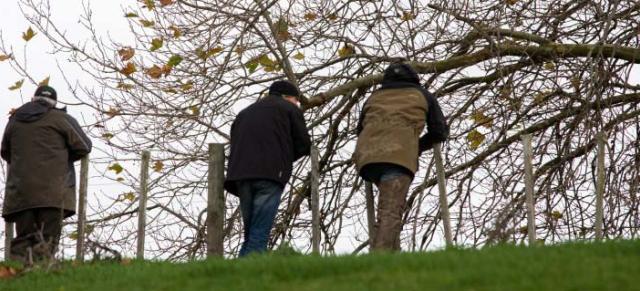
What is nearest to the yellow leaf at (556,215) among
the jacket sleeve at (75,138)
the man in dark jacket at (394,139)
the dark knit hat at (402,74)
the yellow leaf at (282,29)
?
the yellow leaf at (282,29)

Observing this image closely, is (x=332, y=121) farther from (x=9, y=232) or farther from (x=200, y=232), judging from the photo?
(x=9, y=232)

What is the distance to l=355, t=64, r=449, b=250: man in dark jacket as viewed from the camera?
10.2 m

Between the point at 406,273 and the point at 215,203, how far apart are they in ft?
12.5

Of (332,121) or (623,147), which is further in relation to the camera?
(332,121)

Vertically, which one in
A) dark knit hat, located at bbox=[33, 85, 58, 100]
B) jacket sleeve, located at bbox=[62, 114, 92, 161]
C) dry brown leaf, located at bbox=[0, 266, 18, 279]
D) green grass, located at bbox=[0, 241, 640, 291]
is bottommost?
green grass, located at bbox=[0, 241, 640, 291]

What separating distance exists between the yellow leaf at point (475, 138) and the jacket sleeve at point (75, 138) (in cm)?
451

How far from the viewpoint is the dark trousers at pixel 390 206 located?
10.2 metres

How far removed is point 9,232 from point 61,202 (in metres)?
1.60

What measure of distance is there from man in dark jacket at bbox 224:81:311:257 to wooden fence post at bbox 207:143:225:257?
65 centimetres

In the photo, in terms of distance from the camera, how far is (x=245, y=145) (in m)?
10.6

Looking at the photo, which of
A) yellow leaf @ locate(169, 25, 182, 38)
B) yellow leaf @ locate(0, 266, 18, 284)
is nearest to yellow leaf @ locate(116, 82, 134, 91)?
yellow leaf @ locate(169, 25, 182, 38)

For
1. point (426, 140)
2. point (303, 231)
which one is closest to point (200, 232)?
point (303, 231)

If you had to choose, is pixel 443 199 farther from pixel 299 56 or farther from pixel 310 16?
pixel 299 56

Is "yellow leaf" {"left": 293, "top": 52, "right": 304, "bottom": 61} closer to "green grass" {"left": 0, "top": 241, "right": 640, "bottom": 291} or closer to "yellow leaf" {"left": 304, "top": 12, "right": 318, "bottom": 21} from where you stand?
"yellow leaf" {"left": 304, "top": 12, "right": 318, "bottom": 21}
